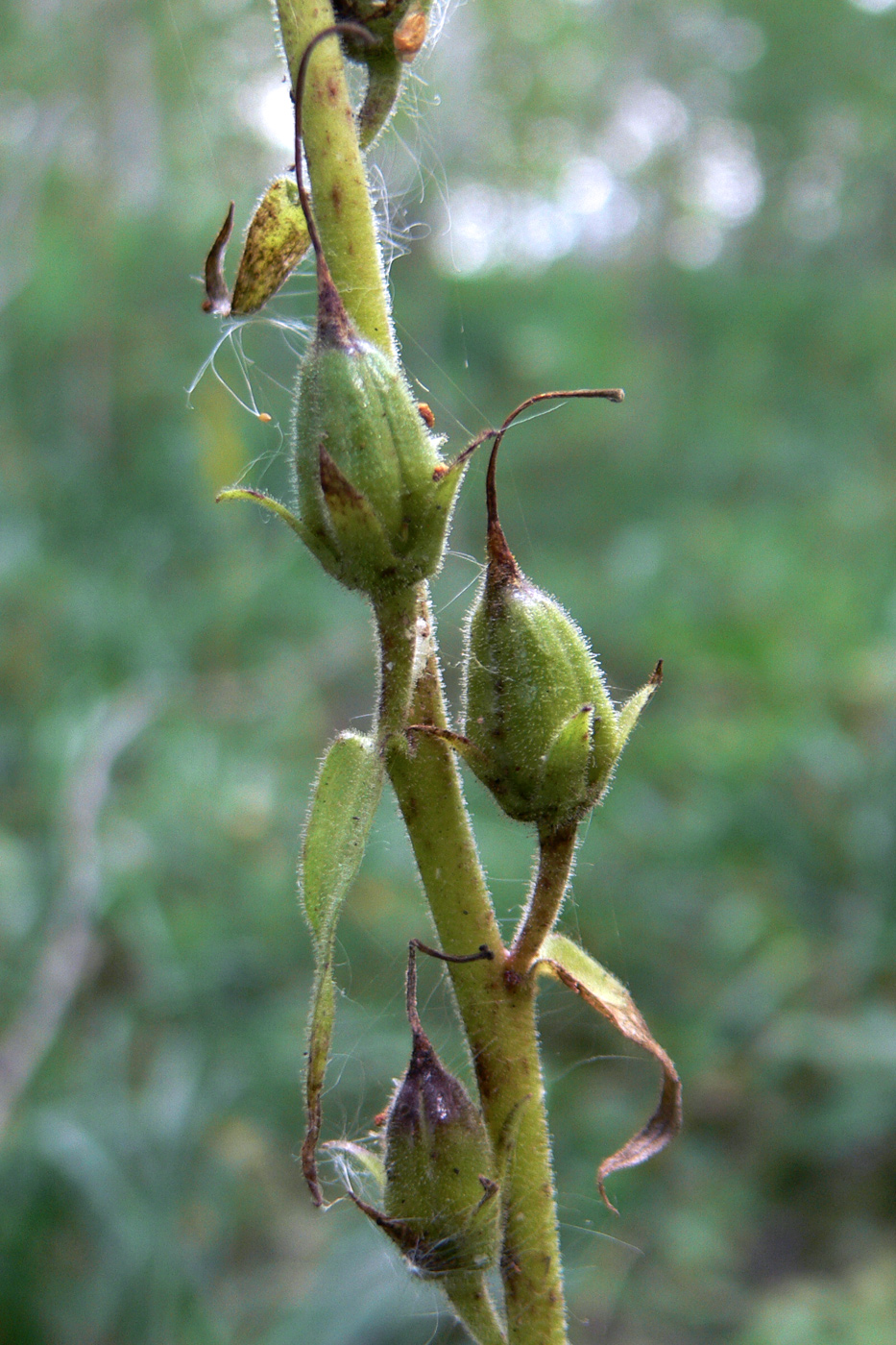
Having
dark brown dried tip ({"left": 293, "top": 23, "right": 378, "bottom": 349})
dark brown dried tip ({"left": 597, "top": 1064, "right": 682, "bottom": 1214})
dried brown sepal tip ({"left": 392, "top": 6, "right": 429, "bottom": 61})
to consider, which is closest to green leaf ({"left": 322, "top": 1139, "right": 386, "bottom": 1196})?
dark brown dried tip ({"left": 597, "top": 1064, "right": 682, "bottom": 1214})

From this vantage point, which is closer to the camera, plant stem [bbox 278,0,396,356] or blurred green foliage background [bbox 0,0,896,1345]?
plant stem [bbox 278,0,396,356]

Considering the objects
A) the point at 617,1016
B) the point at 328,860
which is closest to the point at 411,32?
the point at 328,860

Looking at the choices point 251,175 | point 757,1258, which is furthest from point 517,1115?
point 251,175

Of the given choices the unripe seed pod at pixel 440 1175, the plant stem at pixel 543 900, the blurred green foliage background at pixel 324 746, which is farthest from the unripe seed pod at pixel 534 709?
the blurred green foliage background at pixel 324 746

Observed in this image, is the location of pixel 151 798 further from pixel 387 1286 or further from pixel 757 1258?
pixel 757 1258

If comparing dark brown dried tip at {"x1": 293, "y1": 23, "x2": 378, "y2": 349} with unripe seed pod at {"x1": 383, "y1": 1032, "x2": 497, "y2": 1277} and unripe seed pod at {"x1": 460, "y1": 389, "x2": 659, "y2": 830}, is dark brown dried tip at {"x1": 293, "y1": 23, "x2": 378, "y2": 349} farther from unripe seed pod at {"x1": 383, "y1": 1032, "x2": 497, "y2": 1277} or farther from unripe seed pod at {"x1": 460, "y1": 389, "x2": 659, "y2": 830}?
unripe seed pod at {"x1": 383, "y1": 1032, "x2": 497, "y2": 1277}

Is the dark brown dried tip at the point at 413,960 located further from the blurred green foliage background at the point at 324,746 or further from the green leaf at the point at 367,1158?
the blurred green foliage background at the point at 324,746
